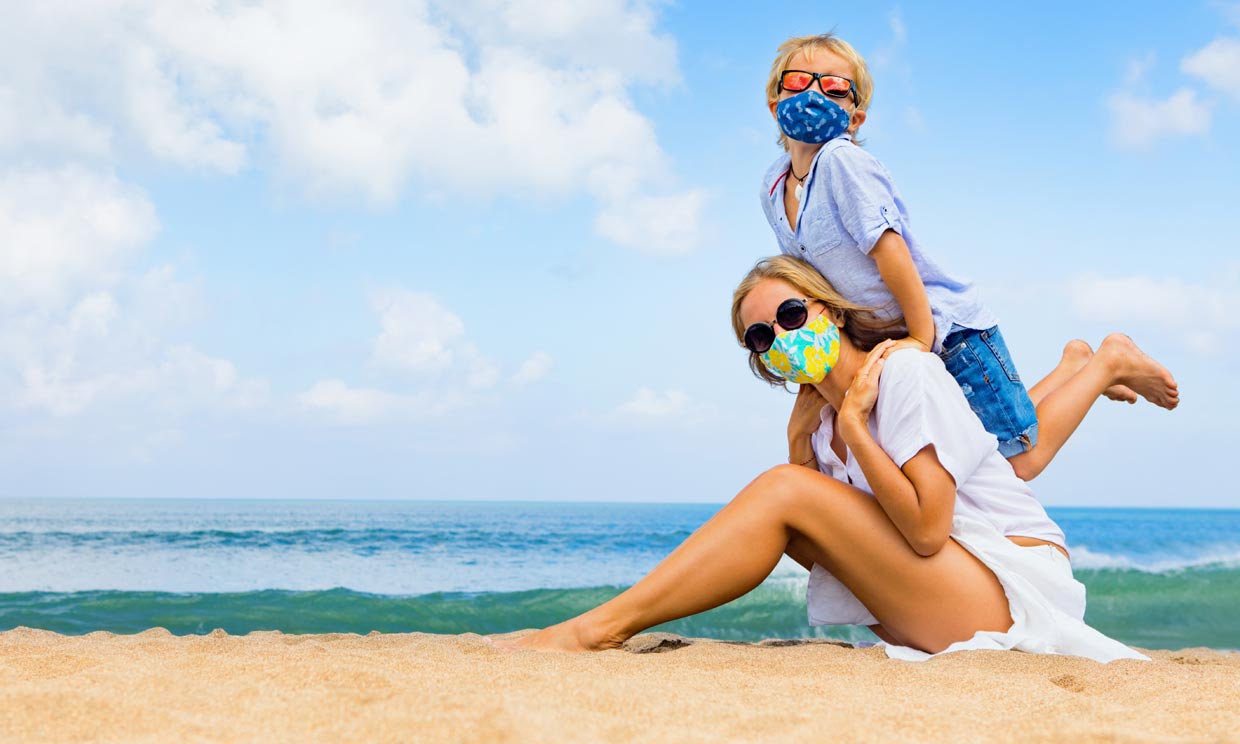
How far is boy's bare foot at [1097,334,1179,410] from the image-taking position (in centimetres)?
348

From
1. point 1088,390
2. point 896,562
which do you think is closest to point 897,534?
point 896,562

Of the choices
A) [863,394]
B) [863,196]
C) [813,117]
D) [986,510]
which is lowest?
[986,510]

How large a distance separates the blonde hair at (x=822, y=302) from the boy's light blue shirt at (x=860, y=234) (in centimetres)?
6

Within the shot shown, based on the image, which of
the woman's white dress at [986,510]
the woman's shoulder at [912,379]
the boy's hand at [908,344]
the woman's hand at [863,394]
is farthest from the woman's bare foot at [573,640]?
the boy's hand at [908,344]

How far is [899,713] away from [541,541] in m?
18.0

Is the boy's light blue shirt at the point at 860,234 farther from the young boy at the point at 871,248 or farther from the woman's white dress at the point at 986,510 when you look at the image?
the woman's white dress at the point at 986,510

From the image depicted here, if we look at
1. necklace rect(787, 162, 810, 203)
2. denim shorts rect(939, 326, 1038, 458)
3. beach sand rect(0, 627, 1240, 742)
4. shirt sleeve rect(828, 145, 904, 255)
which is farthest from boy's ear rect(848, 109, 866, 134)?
beach sand rect(0, 627, 1240, 742)

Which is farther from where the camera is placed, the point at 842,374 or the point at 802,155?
the point at 802,155

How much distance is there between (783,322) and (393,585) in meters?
9.24

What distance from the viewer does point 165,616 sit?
637cm

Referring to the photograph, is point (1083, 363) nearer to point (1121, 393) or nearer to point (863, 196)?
point (1121, 393)

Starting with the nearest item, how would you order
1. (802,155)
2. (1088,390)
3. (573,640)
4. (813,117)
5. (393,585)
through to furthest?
(573,640), (813,117), (802,155), (1088,390), (393,585)

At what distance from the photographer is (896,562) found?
8.55ft

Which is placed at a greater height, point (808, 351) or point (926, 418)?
point (808, 351)
